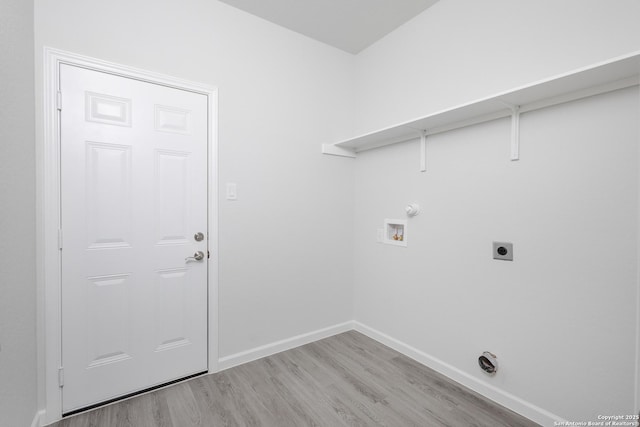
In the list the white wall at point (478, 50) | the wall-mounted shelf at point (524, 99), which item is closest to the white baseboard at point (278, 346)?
the wall-mounted shelf at point (524, 99)

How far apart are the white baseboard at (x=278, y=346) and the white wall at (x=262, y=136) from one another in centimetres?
4

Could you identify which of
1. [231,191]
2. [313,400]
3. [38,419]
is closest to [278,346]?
[313,400]

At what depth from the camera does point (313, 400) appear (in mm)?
1849

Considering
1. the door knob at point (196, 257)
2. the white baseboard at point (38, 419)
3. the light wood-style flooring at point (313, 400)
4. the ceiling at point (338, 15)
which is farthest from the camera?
the ceiling at point (338, 15)

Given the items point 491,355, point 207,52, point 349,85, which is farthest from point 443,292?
point 207,52

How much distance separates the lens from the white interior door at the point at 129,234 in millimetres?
1699

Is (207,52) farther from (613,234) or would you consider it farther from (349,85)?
(613,234)

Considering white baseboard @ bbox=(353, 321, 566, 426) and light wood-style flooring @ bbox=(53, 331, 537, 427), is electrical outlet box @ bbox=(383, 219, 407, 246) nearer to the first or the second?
white baseboard @ bbox=(353, 321, 566, 426)

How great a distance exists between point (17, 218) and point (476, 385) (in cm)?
275

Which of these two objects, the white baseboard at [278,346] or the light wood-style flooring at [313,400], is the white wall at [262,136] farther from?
the light wood-style flooring at [313,400]

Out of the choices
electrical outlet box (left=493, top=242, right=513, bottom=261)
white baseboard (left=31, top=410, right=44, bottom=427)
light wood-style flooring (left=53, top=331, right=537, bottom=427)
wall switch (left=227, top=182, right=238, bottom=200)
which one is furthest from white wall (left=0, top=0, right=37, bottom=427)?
electrical outlet box (left=493, top=242, right=513, bottom=261)

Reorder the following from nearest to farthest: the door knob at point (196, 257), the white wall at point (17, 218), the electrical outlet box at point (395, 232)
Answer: the white wall at point (17, 218) < the door knob at point (196, 257) < the electrical outlet box at point (395, 232)

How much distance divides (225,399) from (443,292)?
5.49ft

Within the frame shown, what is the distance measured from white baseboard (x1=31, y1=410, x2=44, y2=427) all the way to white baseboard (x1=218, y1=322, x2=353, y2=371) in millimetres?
977
